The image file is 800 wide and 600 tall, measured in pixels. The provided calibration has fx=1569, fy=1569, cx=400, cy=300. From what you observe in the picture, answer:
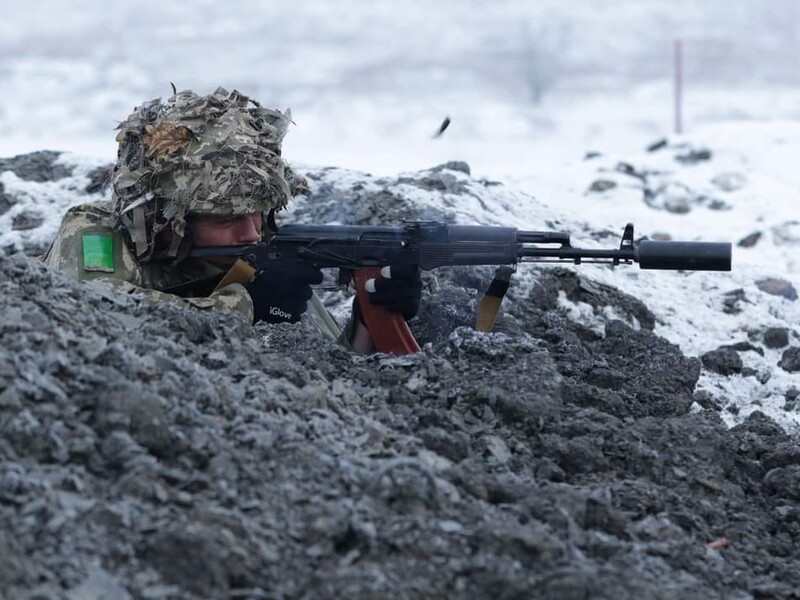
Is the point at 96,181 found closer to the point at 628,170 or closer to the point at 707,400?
the point at 707,400

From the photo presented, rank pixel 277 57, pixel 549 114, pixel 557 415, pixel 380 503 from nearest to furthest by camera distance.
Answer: pixel 380 503 < pixel 557 415 < pixel 549 114 < pixel 277 57

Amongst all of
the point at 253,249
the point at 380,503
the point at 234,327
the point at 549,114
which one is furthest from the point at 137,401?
the point at 549,114

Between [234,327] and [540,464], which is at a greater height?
[234,327]

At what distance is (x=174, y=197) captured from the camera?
17.5 ft

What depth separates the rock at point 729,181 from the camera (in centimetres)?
993

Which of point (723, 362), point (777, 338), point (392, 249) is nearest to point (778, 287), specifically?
point (777, 338)

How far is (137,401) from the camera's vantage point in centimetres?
349

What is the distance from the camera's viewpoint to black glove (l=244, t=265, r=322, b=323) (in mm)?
5277

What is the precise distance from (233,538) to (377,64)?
15.0 m

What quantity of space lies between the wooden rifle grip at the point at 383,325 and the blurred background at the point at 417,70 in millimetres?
6616

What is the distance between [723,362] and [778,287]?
1.19 metres

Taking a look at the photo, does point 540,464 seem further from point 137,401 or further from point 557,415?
point 137,401

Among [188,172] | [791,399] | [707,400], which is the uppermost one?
[188,172]

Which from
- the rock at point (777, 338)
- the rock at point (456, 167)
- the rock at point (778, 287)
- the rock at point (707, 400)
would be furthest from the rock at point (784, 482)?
the rock at point (456, 167)
